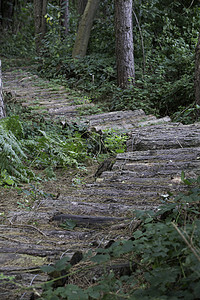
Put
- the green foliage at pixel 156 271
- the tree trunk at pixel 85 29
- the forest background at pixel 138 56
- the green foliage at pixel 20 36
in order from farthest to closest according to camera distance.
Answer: the green foliage at pixel 20 36
the tree trunk at pixel 85 29
the forest background at pixel 138 56
the green foliage at pixel 156 271

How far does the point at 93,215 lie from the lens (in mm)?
3033

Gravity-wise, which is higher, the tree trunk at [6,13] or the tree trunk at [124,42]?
the tree trunk at [6,13]

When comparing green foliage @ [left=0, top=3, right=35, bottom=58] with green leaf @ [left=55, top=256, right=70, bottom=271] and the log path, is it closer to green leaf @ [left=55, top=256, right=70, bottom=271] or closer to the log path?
the log path

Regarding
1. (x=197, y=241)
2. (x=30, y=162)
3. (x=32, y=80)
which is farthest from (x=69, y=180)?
(x=32, y=80)

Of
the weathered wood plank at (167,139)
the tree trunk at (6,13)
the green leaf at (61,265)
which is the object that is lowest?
the weathered wood plank at (167,139)

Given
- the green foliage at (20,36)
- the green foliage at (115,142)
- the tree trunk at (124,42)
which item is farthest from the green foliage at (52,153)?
the green foliage at (20,36)

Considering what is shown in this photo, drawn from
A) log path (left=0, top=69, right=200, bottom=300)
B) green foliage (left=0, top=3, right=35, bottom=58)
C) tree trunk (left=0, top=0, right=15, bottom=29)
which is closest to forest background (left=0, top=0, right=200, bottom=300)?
green foliage (left=0, top=3, right=35, bottom=58)

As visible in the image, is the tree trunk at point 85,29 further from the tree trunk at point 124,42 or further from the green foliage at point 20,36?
the green foliage at point 20,36

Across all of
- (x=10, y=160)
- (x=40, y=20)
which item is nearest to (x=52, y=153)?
(x=10, y=160)

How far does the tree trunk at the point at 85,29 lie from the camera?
37.8 feet

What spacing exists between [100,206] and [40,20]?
11942mm

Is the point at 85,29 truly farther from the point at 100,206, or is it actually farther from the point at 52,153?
the point at 100,206

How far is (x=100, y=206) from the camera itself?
10.4 feet

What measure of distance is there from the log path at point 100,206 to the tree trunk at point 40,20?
888 cm
